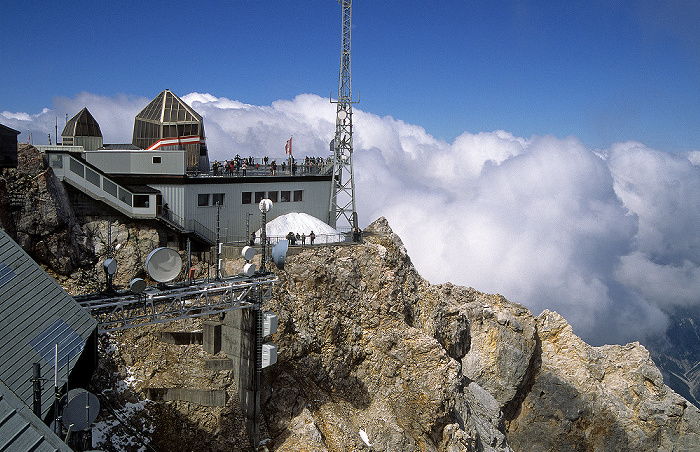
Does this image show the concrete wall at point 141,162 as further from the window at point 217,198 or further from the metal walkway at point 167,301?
the metal walkway at point 167,301

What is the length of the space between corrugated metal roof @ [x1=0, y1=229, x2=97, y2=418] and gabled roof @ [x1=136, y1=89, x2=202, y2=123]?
2933 cm

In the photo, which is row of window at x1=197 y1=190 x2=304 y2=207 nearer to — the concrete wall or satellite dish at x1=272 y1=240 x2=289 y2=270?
the concrete wall

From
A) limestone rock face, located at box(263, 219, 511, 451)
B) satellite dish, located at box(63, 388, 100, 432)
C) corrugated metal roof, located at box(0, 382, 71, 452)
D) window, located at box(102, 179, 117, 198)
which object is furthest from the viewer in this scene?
window, located at box(102, 179, 117, 198)

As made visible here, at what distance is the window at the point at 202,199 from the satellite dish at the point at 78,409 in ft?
94.2

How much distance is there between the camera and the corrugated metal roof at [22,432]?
14.4 metres

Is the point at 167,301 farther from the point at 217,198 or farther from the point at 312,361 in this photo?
the point at 217,198

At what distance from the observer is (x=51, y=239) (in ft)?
126

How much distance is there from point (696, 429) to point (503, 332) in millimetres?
20900

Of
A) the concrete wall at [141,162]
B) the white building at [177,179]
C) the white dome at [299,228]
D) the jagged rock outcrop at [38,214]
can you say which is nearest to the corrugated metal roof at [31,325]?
the jagged rock outcrop at [38,214]

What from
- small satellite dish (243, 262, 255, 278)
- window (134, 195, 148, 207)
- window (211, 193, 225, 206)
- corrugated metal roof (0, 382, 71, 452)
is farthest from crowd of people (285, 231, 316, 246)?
corrugated metal roof (0, 382, 71, 452)

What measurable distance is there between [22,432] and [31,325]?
5.78m

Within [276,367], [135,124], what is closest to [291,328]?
[276,367]

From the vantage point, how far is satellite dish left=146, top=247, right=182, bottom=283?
2752cm

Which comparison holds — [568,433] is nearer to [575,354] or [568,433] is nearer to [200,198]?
[575,354]
